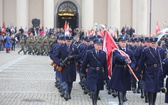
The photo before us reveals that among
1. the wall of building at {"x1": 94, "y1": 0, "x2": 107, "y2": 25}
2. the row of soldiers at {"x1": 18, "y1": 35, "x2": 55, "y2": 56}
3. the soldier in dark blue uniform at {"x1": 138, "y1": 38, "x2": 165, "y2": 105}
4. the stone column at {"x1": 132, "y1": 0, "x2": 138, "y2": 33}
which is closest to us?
the soldier in dark blue uniform at {"x1": 138, "y1": 38, "x2": 165, "y2": 105}

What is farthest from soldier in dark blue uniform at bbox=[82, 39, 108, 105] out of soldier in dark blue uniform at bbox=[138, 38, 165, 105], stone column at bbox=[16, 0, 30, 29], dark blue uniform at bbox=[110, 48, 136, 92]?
stone column at bbox=[16, 0, 30, 29]

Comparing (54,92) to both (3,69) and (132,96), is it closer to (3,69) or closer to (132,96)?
(132,96)

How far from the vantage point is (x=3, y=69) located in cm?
2414

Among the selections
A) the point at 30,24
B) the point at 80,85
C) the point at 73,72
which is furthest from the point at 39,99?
the point at 30,24

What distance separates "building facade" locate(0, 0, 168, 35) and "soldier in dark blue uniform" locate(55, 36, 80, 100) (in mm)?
32785

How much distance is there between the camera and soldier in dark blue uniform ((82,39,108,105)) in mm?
12547

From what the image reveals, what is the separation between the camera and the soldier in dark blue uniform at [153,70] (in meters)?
12.2

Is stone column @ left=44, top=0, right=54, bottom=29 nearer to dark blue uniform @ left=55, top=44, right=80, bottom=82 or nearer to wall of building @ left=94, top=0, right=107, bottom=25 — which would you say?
wall of building @ left=94, top=0, right=107, bottom=25

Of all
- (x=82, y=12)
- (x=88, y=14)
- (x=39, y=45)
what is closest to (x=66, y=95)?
(x=39, y=45)

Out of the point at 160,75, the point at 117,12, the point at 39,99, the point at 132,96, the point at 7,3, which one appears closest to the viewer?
the point at 160,75

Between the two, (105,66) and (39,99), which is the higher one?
(105,66)

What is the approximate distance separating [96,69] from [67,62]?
2.20 m

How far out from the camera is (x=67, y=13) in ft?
169

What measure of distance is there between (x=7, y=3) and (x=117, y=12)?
1266 centimetres
